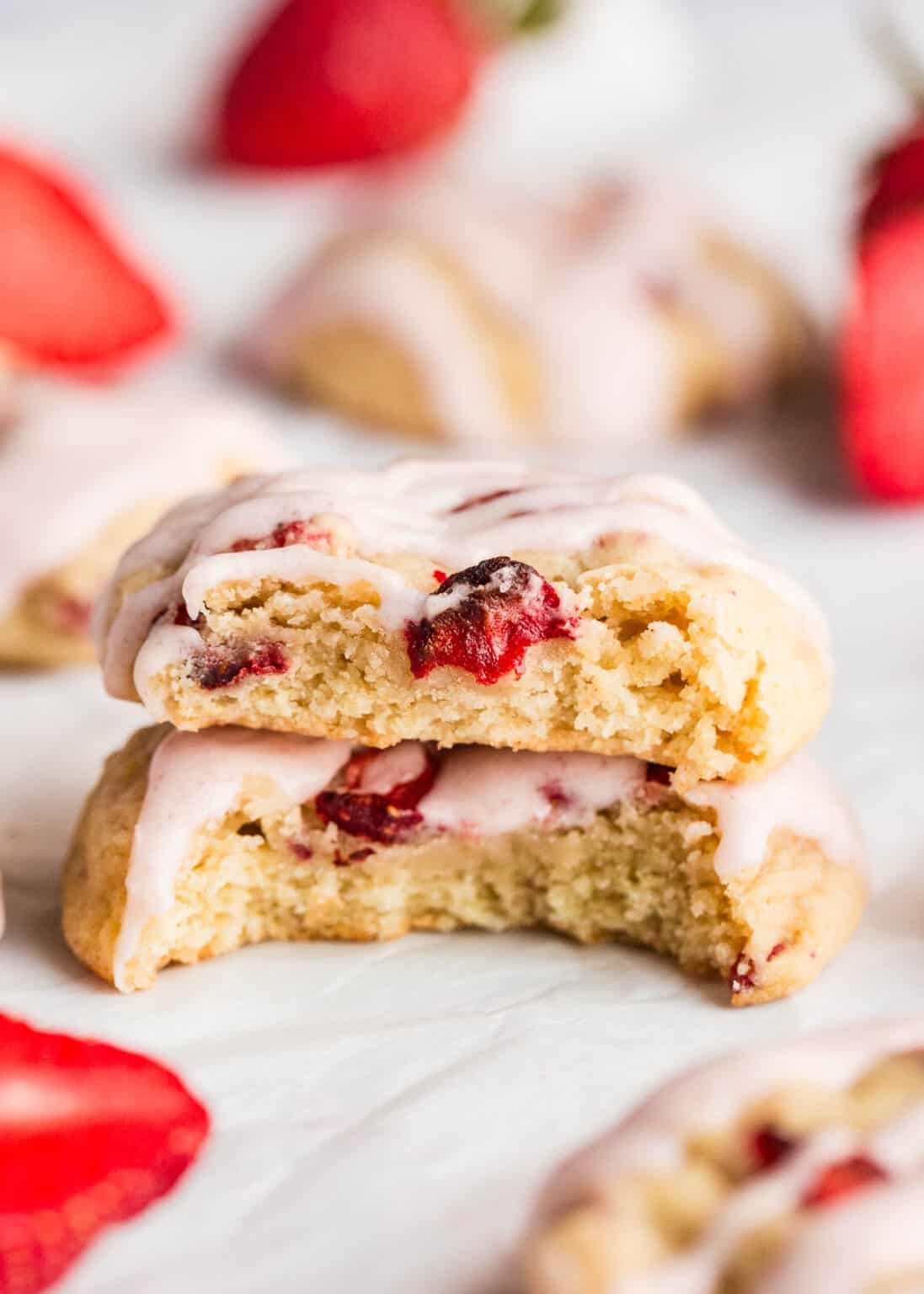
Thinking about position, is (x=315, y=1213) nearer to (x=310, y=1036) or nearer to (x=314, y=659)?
(x=310, y=1036)

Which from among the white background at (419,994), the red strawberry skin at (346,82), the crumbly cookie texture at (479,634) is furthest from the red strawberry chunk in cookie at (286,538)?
the red strawberry skin at (346,82)

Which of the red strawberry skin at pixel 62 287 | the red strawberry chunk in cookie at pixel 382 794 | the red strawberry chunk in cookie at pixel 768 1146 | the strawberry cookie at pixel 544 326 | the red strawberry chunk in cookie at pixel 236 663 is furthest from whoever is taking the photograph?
the red strawberry skin at pixel 62 287

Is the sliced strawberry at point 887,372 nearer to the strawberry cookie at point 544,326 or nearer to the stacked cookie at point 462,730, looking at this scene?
the strawberry cookie at point 544,326

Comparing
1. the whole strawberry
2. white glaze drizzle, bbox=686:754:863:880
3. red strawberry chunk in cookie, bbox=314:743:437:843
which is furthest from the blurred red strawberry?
red strawberry chunk in cookie, bbox=314:743:437:843

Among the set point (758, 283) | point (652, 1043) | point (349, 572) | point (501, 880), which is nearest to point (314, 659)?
point (349, 572)

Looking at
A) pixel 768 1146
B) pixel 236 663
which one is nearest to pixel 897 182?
pixel 236 663

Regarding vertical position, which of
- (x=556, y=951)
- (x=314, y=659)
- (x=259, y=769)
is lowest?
(x=556, y=951)

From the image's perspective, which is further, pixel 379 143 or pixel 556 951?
pixel 379 143
